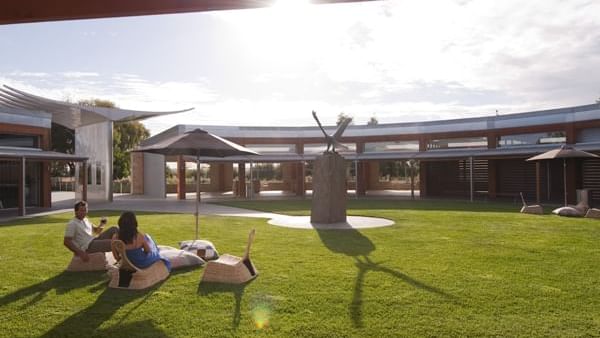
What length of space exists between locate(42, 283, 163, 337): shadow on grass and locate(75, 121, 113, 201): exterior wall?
2062cm

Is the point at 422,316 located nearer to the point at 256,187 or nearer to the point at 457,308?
the point at 457,308

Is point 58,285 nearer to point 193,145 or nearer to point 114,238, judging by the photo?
point 114,238

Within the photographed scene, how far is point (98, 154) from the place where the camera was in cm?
2559

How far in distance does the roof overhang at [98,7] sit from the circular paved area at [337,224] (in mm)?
9476

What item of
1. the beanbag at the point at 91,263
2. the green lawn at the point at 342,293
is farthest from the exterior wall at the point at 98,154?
the beanbag at the point at 91,263

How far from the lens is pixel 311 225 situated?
12.8m

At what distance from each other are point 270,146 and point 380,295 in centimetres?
2498

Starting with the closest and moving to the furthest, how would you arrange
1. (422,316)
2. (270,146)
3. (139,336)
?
1. (139,336)
2. (422,316)
3. (270,146)

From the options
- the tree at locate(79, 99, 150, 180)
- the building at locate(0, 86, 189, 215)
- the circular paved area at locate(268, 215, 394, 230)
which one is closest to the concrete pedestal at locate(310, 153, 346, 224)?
the circular paved area at locate(268, 215, 394, 230)

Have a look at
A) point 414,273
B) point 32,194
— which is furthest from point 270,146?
point 414,273

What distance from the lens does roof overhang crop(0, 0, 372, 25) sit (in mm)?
3059

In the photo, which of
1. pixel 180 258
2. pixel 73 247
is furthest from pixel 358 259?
pixel 73 247

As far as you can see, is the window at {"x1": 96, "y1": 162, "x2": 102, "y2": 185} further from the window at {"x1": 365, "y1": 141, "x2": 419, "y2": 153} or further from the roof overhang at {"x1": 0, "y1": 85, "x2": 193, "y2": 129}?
the window at {"x1": 365, "y1": 141, "x2": 419, "y2": 153}

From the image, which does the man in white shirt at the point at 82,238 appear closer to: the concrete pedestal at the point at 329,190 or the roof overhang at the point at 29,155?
the concrete pedestal at the point at 329,190
